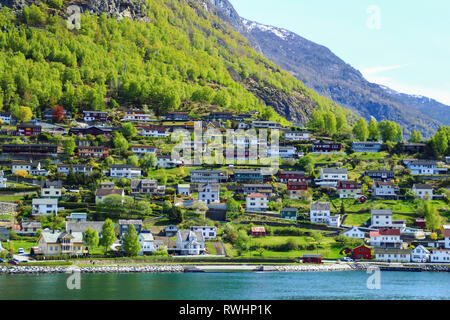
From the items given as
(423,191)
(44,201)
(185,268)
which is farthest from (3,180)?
(423,191)

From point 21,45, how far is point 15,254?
74784mm

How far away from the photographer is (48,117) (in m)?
101

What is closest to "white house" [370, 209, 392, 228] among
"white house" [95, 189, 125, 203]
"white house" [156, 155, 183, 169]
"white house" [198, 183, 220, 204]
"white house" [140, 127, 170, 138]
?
"white house" [198, 183, 220, 204]

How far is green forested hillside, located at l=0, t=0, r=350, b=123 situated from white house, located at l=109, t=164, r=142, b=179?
29.2 meters

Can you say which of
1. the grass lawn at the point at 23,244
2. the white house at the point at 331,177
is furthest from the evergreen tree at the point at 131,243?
the white house at the point at 331,177

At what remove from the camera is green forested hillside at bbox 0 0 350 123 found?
108 m

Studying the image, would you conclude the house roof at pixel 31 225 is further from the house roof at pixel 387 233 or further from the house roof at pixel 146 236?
the house roof at pixel 387 233

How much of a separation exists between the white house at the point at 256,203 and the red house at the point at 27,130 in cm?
3577

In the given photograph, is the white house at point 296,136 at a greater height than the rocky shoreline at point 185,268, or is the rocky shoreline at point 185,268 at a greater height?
the white house at point 296,136

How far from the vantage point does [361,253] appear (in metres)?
61.8

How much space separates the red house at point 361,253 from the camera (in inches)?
2426

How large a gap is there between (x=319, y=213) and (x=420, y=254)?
1263 centimetres
